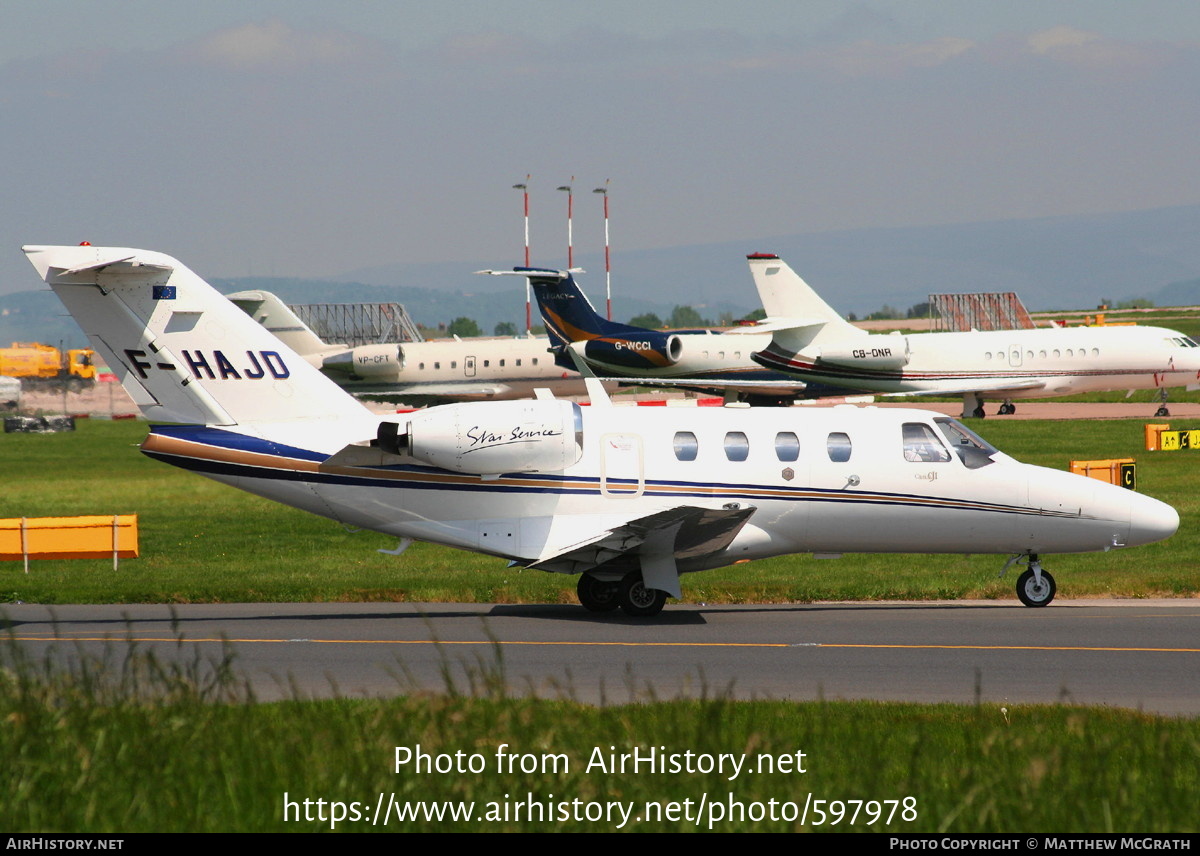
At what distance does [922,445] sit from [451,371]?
164ft

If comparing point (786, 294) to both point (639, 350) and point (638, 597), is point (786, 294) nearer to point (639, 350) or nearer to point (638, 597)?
point (639, 350)

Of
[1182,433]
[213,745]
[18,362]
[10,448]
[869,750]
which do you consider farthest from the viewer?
[18,362]

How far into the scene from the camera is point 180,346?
55.5 ft

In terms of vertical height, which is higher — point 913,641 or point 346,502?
point 346,502

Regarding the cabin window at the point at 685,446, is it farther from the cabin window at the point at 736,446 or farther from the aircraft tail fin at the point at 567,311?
the aircraft tail fin at the point at 567,311

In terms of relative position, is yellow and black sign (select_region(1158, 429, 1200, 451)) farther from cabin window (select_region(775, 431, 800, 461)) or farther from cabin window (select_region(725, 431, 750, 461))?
cabin window (select_region(725, 431, 750, 461))

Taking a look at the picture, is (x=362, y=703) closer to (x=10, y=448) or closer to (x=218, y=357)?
(x=218, y=357)

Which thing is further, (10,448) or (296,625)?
(10,448)

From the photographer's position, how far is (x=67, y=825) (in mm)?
6488

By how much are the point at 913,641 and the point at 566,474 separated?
4618 millimetres

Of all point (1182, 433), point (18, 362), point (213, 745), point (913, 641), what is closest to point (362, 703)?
point (213, 745)

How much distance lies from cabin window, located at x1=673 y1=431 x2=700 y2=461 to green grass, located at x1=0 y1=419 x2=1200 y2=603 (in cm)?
285

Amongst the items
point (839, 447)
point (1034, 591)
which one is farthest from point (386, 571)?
point (1034, 591)

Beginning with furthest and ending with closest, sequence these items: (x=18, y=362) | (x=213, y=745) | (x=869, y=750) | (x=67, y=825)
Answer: (x=18, y=362), (x=869, y=750), (x=213, y=745), (x=67, y=825)
